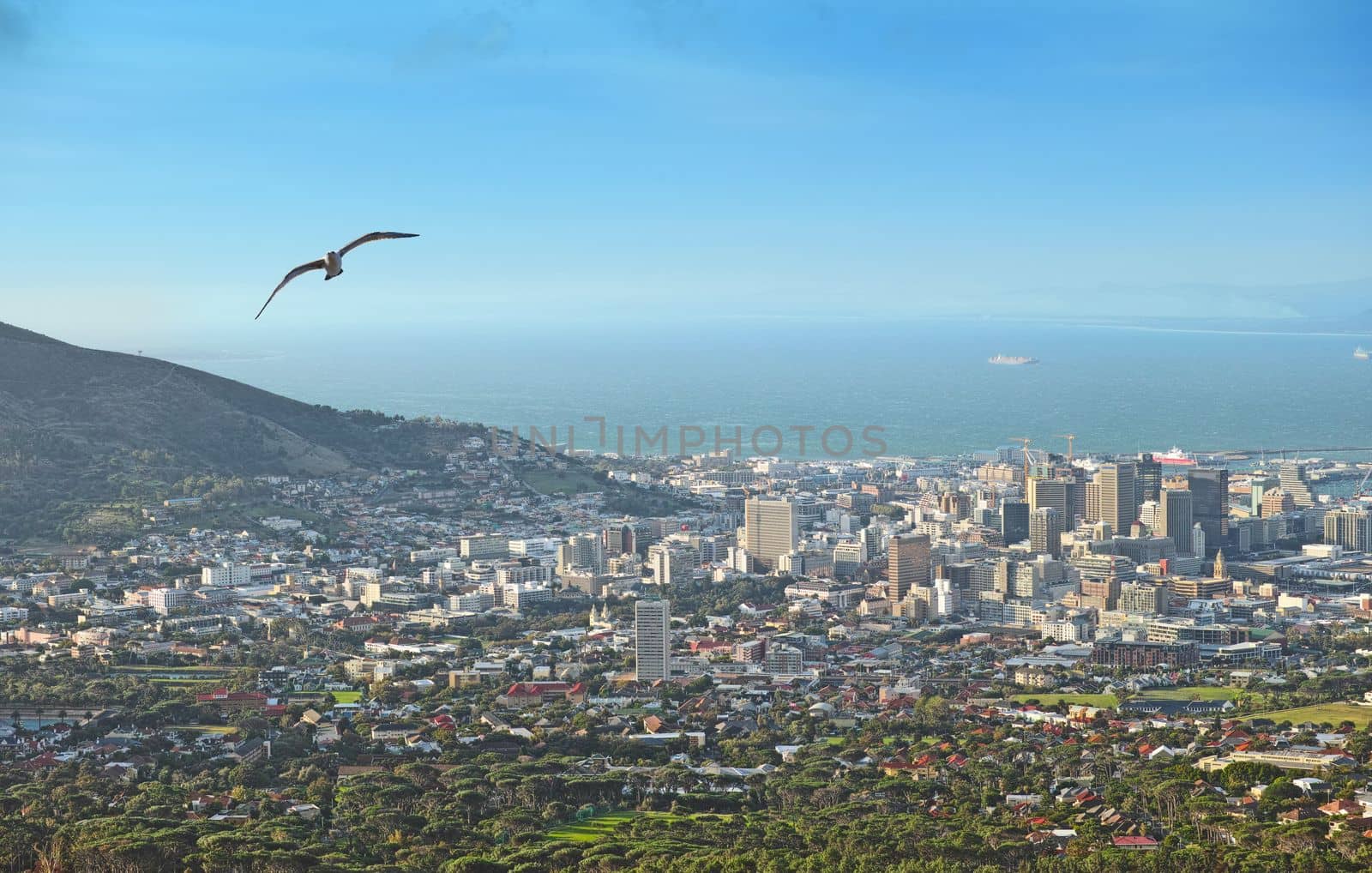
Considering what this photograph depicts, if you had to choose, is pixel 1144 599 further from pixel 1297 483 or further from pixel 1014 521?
pixel 1297 483

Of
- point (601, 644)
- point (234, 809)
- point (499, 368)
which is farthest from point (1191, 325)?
point (234, 809)

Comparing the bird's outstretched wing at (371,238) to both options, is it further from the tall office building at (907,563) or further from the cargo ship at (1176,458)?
the cargo ship at (1176,458)

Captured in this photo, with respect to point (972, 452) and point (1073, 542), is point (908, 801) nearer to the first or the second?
point (1073, 542)

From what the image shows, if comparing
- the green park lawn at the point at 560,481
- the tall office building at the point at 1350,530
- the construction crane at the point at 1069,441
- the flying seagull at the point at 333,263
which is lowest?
the tall office building at the point at 1350,530

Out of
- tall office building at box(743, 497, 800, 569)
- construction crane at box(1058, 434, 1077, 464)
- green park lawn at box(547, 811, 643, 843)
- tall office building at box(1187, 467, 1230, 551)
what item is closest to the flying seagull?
green park lawn at box(547, 811, 643, 843)

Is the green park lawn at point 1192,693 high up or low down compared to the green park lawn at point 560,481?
down

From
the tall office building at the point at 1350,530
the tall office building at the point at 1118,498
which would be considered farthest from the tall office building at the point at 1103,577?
the tall office building at the point at 1350,530

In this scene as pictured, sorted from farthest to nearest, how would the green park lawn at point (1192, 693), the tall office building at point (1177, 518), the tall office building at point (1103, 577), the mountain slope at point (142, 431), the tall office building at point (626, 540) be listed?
the mountain slope at point (142, 431)
the tall office building at point (1177, 518)
the tall office building at point (626, 540)
the tall office building at point (1103, 577)
the green park lawn at point (1192, 693)
